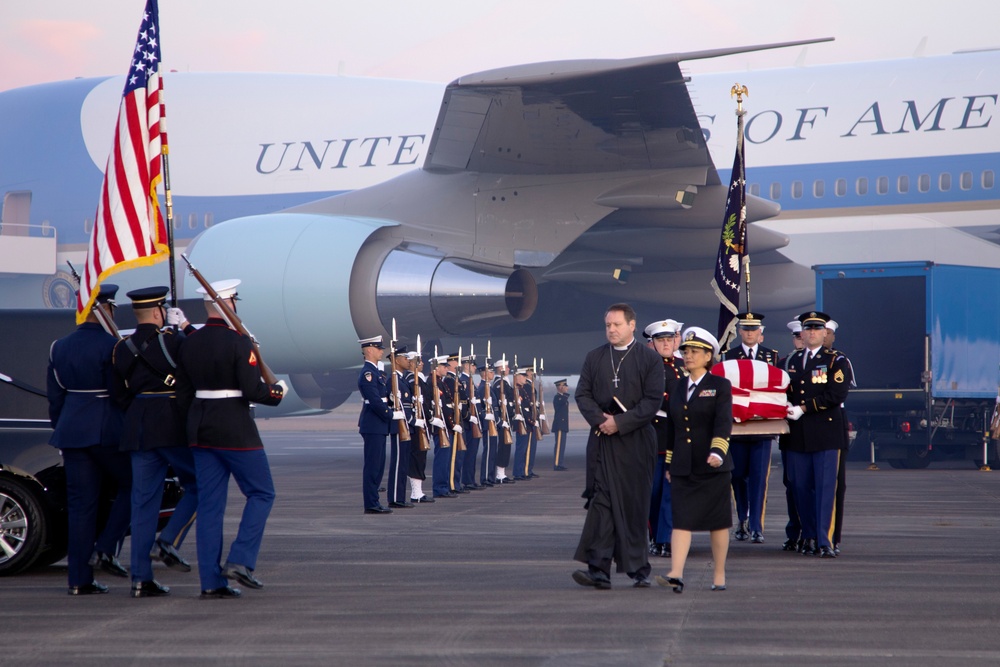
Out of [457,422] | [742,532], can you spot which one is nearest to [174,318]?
[742,532]

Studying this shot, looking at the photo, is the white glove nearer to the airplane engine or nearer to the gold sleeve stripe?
the gold sleeve stripe

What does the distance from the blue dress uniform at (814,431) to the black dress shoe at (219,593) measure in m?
4.07

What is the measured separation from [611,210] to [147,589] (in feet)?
37.0

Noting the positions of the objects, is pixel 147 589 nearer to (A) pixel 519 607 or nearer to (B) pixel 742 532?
(A) pixel 519 607

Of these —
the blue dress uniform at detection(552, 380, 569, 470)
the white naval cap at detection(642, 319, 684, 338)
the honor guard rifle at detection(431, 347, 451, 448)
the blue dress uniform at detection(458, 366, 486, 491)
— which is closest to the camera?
the white naval cap at detection(642, 319, 684, 338)

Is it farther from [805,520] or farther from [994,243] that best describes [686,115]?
[805,520]

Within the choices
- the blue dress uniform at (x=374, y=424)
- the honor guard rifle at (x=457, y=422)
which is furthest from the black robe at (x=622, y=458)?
the honor guard rifle at (x=457, y=422)

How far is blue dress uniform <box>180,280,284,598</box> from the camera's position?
6.98 meters

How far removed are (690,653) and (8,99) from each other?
23493 mm

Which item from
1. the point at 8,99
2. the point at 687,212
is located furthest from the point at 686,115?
the point at 8,99

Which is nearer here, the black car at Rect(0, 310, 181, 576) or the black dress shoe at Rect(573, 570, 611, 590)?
the black dress shoe at Rect(573, 570, 611, 590)

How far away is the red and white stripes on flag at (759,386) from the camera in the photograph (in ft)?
29.5

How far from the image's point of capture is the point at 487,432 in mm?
16531

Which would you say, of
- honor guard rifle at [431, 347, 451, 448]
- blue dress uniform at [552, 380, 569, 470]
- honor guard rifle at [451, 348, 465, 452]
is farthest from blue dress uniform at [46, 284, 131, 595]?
blue dress uniform at [552, 380, 569, 470]
